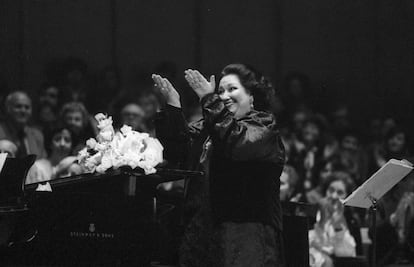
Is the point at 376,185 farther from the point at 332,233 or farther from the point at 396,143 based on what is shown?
the point at 396,143

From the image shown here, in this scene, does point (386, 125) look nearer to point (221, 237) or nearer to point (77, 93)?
point (77, 93)

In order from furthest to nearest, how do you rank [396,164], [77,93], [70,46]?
1. [70,46]
2. [77,93]
3. [396,164]

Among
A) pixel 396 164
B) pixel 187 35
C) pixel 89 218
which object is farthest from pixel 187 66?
pixel 89 218

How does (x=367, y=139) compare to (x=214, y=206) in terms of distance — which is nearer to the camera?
(x=214, y=206)

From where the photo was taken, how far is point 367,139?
30.6 feet

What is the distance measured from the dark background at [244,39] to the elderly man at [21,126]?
1.06m

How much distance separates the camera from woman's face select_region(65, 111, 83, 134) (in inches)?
277

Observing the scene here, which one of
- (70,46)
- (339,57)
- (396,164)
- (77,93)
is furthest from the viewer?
(339,57)

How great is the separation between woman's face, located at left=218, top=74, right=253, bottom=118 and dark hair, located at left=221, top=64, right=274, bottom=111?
2 cm

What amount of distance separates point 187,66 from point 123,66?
2.46 feet

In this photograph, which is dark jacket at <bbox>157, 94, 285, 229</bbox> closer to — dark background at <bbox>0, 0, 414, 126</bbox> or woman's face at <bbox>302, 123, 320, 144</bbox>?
woman's face at <bbox>302, 123, 320, 144</bbox>

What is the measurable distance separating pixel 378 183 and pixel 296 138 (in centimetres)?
361

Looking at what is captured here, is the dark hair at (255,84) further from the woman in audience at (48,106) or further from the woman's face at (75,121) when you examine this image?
the woman in audience at (48,106)

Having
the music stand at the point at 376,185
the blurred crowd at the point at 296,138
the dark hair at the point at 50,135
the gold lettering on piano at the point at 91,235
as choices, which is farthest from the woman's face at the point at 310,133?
the gold lettering on piano at the point at 91,235
